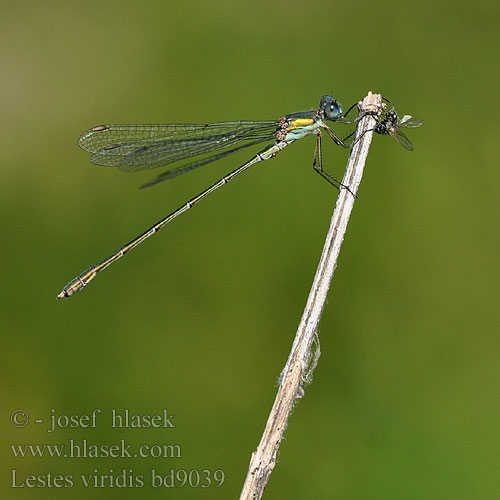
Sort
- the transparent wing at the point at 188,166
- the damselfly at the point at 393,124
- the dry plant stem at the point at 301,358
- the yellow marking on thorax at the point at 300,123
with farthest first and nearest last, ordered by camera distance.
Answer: the yellow marking on thorax at the point at 300,123 < the transparent wing at the point at 188,166 < the damselfly at the point at 393,124 < the dry plant stem at the point at 301,358

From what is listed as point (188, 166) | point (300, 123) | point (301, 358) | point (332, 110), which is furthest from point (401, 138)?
point (301, 358)

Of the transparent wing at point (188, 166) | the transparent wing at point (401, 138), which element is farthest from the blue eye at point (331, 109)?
the transparent wing at point (401, 138)

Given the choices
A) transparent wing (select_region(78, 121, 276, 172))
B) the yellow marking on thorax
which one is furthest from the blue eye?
transparent wing (select_region(78, 121, 276, 172))

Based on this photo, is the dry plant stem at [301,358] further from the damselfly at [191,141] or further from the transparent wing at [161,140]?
the transparent wing at [161,140]

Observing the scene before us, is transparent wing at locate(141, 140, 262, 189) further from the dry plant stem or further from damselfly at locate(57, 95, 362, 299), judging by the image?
the dry plant stem

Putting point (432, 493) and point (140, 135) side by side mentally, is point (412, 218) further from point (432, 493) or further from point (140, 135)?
point (140, 135)
